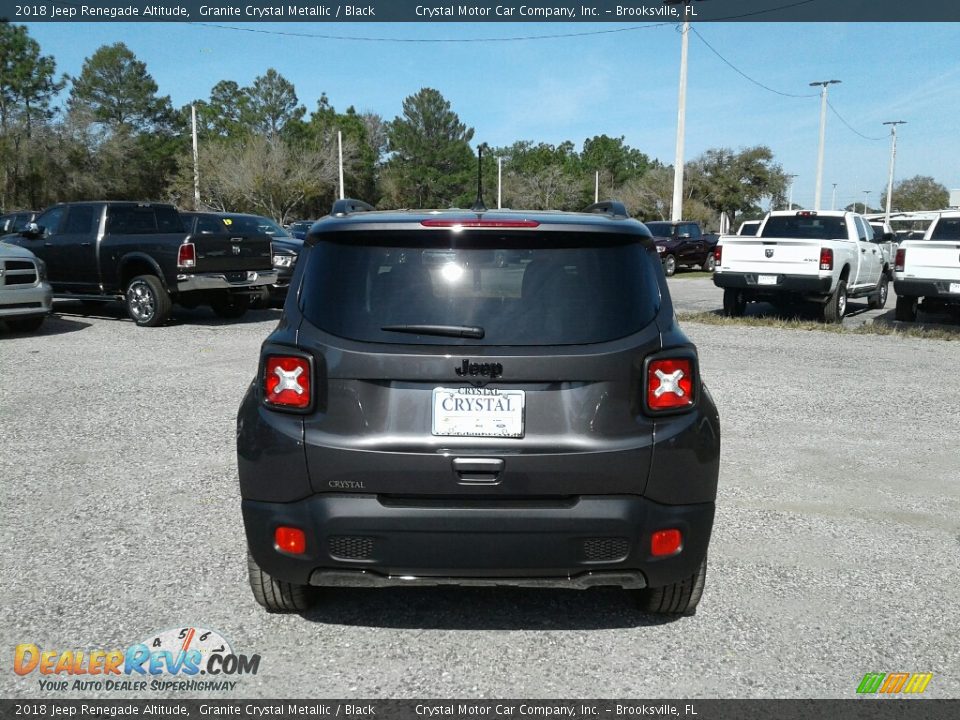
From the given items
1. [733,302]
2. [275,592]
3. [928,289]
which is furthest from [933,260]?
[275,592]

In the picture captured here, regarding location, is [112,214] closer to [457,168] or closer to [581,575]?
[581,575]

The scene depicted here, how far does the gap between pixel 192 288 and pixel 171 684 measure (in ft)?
34.9

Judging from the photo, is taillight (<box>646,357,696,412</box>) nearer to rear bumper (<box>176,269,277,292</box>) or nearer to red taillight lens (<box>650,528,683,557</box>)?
red taillight lens (<box>650,528,683,557</box>)

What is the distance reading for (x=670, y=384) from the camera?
3.08 meters

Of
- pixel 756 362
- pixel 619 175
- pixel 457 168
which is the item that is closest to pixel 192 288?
pixel 756 362

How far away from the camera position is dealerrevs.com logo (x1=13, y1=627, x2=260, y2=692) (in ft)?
10.0

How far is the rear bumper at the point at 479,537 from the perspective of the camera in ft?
9.70

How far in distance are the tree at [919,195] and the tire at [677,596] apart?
112 metres

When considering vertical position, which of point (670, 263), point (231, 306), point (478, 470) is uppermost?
point (478, 470)

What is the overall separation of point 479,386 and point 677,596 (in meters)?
1.34

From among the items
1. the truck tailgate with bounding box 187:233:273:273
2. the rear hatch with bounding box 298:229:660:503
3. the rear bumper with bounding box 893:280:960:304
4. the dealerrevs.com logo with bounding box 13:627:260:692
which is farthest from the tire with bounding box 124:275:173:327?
the rear bumper with bounding box 893:280:960:304

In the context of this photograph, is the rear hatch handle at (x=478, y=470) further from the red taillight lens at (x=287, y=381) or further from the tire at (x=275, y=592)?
the tire at (x=275, y=592)

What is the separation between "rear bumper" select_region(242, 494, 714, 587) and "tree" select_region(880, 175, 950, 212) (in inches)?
4430

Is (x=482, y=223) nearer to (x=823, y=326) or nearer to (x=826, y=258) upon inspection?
(x=823, y=326)
